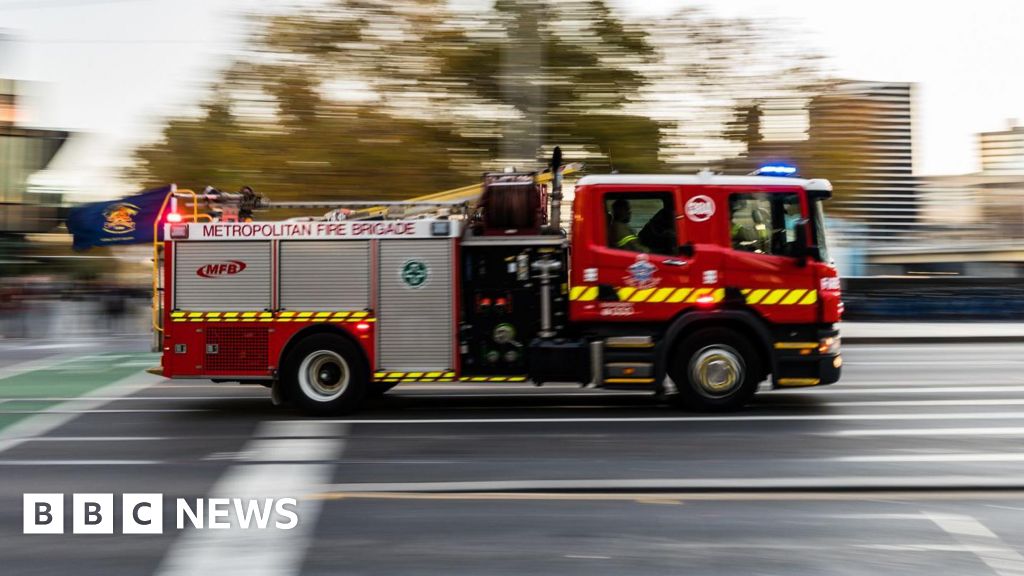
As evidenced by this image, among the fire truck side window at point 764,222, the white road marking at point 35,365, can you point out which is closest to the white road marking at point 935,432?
the fire truck side window at point 764,222

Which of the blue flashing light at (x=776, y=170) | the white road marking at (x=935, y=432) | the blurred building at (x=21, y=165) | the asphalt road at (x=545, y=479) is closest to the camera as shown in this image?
the asphalt road at (x=545, y=479)

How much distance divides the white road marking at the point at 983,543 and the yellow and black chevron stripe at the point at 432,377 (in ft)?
17.1

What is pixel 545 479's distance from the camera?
306 inches

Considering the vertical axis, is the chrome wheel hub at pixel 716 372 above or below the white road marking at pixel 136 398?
above

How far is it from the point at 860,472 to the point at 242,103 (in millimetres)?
19449

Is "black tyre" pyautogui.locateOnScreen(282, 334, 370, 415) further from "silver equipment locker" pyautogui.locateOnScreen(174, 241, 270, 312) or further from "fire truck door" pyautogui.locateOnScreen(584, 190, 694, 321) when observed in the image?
"fire truck door" pyautogui.locateOnScreen(584, 190, 694, 321)

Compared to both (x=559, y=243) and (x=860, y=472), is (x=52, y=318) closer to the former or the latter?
(x=559, y=243)

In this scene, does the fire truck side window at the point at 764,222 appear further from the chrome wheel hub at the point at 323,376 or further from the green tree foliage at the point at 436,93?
the green tree foliage at the point at 436,93

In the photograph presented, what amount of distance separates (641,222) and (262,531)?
5.88m

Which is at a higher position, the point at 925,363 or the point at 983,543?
the point at 925,363

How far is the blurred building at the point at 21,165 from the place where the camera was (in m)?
51.0

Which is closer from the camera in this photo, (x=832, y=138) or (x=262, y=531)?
(x=262, y=531)

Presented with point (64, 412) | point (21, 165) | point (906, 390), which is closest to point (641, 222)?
point (906, 390)

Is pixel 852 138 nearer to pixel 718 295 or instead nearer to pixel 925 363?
pixel 925 363
